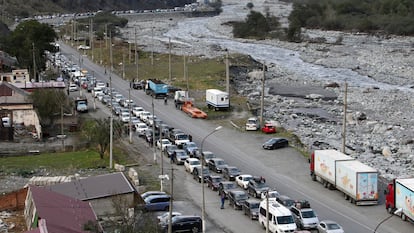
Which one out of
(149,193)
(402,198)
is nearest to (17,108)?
(149,193)

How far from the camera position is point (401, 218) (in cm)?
2694

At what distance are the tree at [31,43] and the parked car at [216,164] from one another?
35.4m

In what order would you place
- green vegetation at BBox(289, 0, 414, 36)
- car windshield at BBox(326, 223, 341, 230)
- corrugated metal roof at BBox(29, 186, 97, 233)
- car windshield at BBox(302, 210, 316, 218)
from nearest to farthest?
corrugated metal roof at BBox(29, 186, 97, 233)
car windshield at BBox(326, 223, 341, 230)
car windshield at BBox(302, 210, 316, 218)
green vegetation at BBox(289, 0, 414, 36)

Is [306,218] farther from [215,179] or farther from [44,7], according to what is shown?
[44,7]

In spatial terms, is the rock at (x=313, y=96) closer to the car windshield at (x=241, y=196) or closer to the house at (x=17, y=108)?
the house at (x=17, y=108)

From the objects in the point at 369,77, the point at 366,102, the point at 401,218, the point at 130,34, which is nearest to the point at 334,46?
the point at 369,77

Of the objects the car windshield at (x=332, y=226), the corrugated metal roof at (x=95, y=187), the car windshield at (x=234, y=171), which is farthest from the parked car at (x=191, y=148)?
the car windshield at (x=332, y=226)

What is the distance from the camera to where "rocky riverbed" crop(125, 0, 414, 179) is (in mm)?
42531

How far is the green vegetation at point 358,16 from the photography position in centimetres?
12594

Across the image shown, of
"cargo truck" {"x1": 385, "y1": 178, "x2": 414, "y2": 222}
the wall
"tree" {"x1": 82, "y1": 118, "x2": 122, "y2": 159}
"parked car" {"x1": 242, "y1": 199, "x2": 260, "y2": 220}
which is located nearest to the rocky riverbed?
"cargo truck" {"x1": 385, "y1": 178, "x2": 414, "y2": 222}

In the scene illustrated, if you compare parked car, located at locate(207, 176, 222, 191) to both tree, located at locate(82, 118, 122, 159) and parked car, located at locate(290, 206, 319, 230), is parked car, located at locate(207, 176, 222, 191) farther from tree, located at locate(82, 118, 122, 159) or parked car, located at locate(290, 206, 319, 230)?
tree, located at locate(82, 118, 122, 159)

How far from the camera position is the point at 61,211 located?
23.4 m

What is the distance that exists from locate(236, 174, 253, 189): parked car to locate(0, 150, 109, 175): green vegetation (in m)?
7.65

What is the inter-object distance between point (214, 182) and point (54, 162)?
32.8 feet
